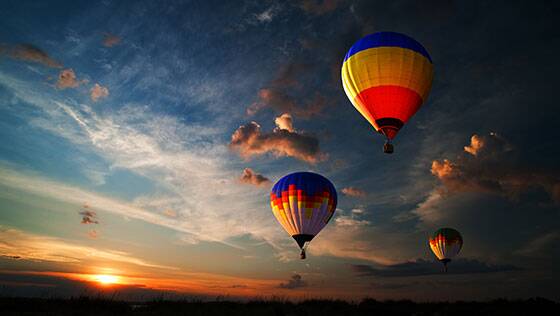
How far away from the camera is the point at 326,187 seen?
44.2m

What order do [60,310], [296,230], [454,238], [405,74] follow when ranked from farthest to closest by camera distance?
[454,238], [296,230], [405,74], [60,310]

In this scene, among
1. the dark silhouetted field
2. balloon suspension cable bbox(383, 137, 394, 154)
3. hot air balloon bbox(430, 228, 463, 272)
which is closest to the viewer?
the dark silhouetted field

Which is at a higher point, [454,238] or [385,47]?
[385,47]

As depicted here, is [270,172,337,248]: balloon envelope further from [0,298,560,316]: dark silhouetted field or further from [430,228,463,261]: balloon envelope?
[430,228,463,261]: balloon envelope

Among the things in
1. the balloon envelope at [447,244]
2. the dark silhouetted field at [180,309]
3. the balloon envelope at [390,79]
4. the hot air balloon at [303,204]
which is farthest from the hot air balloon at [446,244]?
the balloon envelope at [390,79]

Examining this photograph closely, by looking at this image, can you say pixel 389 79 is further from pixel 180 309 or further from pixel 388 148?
pixel 180 309

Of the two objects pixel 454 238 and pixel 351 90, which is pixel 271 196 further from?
pixel 454 238

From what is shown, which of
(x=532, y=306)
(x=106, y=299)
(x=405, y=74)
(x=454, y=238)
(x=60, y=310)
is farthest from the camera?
(x=454, y=238)

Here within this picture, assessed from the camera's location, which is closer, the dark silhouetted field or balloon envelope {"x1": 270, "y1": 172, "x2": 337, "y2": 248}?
the dark silhouetted field

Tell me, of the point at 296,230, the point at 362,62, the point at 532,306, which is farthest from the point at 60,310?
the point at 532,306

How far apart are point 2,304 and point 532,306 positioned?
3723cm

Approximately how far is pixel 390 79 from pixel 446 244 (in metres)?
46.7

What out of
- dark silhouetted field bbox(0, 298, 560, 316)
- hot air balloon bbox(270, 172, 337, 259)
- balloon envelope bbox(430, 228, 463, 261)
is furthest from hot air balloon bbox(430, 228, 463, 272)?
dark silhouetted field bbox(0, 298, 560, 316)

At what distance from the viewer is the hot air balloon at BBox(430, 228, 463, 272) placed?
67.3 metres
